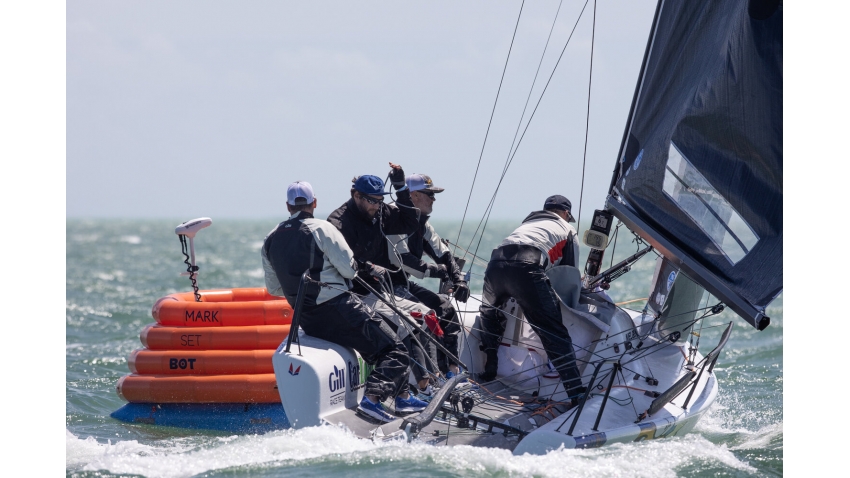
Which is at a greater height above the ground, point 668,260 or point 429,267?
point 668,260

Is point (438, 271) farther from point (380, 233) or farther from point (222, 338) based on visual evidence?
point (222, 338)

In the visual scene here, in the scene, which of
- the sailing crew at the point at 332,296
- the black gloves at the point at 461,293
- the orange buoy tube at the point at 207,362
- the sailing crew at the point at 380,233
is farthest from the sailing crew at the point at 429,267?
the orange buoy tube at the point at 207,362

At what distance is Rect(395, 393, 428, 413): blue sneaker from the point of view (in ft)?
16.9

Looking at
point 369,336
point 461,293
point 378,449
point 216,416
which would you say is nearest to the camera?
point 378,449

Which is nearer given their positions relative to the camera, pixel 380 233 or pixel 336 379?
pixel 336 379

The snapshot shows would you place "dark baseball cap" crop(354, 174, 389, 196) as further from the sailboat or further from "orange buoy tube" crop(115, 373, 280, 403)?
"orange buoy tube" crop(115, 373, 280, 403)

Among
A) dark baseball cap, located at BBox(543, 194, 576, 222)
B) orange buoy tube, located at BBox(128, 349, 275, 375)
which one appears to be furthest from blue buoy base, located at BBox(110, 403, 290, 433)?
dark baseball cap, located at BBox(543, 194, 576, 222)

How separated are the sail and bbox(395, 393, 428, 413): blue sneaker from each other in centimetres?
163

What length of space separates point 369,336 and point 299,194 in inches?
34.2

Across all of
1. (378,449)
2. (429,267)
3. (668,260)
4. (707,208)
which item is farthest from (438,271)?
(378,449)

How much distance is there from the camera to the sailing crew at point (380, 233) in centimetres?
518

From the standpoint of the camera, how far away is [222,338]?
253 inches

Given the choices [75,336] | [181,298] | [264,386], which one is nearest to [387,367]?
[264,386]

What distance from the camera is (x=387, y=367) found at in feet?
16.2
